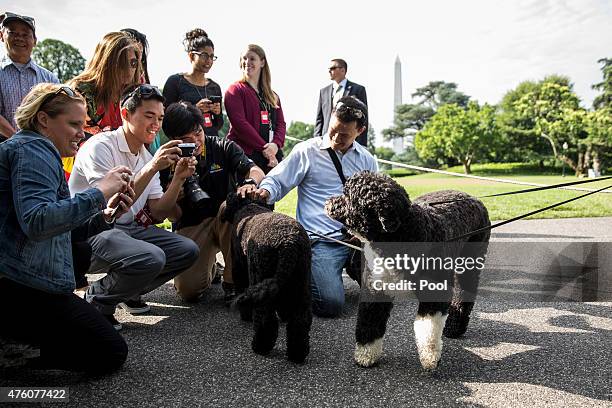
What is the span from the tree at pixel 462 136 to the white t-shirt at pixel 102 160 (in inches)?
1948

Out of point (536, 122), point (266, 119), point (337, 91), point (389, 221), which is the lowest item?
point (389, 221)

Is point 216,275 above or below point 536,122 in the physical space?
below

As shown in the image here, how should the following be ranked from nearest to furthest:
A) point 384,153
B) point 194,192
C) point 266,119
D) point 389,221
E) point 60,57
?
1. point 389,221
2. point 194,192
3. point 266,119
4. point 60,57
5. point 384,153

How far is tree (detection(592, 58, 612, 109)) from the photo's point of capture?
51.3m

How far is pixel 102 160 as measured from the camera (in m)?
3.52

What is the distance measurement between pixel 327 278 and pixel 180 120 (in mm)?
1863

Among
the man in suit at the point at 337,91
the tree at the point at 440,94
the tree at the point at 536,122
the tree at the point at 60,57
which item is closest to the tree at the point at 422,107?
the tree at the point at 440,94

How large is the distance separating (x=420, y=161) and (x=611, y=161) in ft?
68.0

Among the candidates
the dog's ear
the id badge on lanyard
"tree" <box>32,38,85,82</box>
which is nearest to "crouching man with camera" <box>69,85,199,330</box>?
the dog's ear

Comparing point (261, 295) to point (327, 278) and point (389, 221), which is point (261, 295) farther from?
point (327, 278)

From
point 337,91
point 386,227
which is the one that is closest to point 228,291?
point 386,227

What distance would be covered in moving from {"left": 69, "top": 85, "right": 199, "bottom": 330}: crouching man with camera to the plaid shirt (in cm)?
123

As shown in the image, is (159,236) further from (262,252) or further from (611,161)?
(611,161)

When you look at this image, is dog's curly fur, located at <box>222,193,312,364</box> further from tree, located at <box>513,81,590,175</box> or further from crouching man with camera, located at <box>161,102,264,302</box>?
tree, located at <box>513,81,590,175</box>
